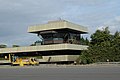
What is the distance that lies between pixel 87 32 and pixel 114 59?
2102 centimetres

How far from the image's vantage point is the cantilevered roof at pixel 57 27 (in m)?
76.3

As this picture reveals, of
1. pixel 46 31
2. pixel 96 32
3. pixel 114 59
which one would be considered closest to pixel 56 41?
pixel 46 31

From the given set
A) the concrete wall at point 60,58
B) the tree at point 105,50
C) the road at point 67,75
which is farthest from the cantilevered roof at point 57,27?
the road at point 67,75

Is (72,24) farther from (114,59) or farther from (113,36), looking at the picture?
(114,59)

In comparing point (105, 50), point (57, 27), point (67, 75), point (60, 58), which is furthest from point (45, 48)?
point (67, 75)

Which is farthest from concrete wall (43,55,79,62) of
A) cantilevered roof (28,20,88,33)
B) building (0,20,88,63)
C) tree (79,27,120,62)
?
cantilevered roof (28,20,88,33)

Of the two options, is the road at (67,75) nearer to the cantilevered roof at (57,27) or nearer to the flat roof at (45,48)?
the flat roof at (45,48)

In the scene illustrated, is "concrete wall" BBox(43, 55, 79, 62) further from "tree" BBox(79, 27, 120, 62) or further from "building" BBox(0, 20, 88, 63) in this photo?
"tree" BBox(79, 27, 120, 62)

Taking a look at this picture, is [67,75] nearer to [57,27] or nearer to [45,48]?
[57,27]

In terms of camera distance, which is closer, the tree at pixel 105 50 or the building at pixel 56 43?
the tree at pixel 105 50

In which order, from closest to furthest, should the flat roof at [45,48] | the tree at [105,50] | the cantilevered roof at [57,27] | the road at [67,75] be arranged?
the road at [67,75] < the tree at [105,50] < the flat roof at [45,48] < the cantilevered roof at [57,27]

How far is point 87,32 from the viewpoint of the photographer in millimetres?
86688

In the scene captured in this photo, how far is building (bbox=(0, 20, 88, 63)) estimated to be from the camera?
75.7m

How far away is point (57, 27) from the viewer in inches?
3031
